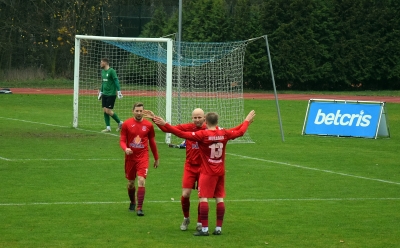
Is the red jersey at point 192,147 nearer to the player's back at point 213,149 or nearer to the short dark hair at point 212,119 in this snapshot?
the player's back at point 213,149

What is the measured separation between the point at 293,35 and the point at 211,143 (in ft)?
130

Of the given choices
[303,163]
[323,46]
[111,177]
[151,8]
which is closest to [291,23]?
[323,46]

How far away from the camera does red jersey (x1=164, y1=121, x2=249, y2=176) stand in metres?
10.3

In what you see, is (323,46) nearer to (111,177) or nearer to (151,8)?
(151,8)

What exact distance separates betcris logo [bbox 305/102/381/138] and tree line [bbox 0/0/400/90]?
23094 millimetres

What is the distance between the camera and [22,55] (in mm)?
52469

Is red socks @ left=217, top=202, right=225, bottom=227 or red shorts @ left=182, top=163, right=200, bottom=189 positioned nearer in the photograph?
red socks @ left=217, top=202, right=225, bottom=227

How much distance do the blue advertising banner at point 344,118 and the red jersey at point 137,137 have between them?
13.3m

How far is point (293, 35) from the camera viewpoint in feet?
161

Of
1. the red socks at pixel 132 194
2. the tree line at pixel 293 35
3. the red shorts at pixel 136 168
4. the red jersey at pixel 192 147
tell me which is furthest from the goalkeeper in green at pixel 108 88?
the tree line at pixel 293 35

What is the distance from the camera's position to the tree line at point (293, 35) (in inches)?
1927

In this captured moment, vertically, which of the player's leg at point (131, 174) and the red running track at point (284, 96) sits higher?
the red running track at point (284, 96)

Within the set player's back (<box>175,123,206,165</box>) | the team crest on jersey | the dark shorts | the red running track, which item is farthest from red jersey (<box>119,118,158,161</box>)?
the red running track

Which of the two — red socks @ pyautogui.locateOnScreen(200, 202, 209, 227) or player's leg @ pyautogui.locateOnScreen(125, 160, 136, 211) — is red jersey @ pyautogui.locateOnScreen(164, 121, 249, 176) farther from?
player's leg @ pyautogui.locateOnScreen(125, 160, 136, 211)
